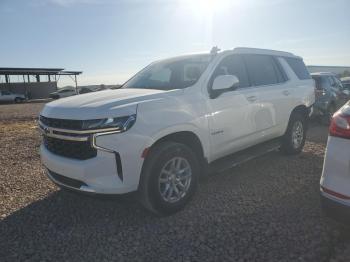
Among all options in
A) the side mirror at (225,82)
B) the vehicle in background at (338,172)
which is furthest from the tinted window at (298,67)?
the vehicle in background at (338,172)

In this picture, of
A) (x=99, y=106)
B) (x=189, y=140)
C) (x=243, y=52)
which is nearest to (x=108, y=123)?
(x=99, y=106)

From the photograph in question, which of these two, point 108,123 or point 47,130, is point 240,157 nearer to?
point 108,123

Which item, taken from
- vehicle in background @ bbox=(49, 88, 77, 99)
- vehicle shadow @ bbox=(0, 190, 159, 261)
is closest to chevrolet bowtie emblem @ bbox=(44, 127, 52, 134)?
vehicle shadow @ bbox=(0, 190, 159, 261)

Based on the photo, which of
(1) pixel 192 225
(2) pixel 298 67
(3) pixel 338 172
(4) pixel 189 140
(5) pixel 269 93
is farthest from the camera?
(2) pixel 298 67

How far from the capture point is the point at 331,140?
112 inches

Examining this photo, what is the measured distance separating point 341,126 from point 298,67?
4154 mm

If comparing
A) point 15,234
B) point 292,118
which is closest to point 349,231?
point 292,118

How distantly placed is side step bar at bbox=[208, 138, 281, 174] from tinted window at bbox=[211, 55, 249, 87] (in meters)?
1.02

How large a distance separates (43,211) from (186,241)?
2011 mm

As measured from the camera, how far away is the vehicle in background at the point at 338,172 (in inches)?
106

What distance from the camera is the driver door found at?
423cm

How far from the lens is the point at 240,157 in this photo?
185 inches

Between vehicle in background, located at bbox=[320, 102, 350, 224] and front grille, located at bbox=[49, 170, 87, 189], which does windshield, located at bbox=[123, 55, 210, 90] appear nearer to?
front grille, located at bbox=[49, 170, 87, 189]

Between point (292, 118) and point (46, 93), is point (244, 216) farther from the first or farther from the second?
point (46, 93)
